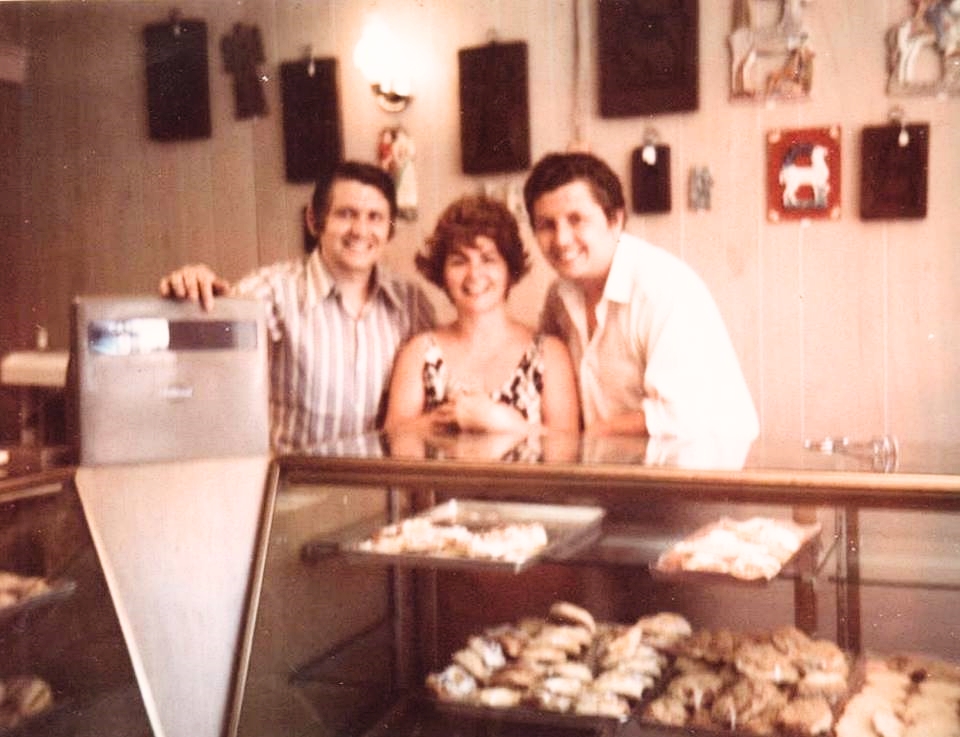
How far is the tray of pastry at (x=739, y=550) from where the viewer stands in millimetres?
1568

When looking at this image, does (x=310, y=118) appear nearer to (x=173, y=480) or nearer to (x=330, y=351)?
(x=330, y=351)

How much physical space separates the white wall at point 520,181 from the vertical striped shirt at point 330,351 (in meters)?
0.13

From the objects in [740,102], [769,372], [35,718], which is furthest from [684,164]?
[35,718]

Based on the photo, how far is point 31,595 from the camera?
1784mm

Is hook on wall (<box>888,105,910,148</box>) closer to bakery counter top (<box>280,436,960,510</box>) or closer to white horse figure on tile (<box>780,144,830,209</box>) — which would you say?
white horse figure on tile (<box>780,144,830,209</box>)

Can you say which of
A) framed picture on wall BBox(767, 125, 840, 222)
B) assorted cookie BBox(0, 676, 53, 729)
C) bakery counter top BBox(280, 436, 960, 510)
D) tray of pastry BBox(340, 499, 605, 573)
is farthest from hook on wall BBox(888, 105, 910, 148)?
assorted cookie BBox(0, 676, 53, 729)

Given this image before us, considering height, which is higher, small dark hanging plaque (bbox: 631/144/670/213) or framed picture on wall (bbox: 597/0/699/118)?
framed picture on wall (bbox: 597/0/699/118)

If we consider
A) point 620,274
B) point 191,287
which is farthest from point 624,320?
point 191,287

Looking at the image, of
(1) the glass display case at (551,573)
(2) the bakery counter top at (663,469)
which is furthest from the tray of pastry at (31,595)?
(2) the bakery counter top at (663,469)

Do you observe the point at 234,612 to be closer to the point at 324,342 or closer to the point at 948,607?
the point at 324,342

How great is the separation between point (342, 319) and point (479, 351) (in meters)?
0.39

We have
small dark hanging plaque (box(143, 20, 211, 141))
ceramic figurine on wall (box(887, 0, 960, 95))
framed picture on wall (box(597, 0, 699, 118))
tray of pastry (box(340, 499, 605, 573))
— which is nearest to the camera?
tray of pastry (box(340, 499, 605, 573))

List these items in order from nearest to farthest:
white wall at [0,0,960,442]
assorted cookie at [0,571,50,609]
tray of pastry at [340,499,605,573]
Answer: tray of pastry at [340,499,605,573] < assorted cookie at [0,571,50,609] < white wall at [0,0,960,442]

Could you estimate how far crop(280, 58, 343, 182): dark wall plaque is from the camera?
255 centimetres
